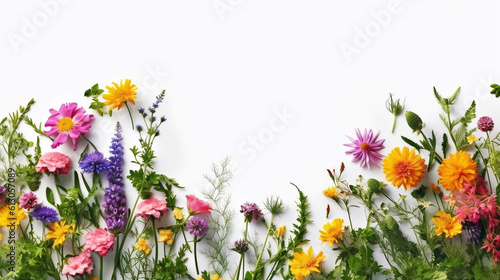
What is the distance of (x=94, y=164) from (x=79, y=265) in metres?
0.32

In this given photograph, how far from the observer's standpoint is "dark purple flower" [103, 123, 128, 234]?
1724 millimetres

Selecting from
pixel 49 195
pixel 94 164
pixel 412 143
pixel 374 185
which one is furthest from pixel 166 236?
pixel 412 143

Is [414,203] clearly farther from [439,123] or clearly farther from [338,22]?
[338,22]

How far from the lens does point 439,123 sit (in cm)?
160

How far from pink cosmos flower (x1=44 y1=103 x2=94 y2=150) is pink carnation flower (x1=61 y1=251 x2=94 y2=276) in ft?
1.18

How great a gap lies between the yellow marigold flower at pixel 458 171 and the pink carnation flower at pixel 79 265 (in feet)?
3.62

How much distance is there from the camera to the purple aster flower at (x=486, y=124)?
1.50 metres

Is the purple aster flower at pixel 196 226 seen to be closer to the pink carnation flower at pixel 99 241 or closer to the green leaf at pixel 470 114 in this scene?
the pink carnation flower at pixel 99 241

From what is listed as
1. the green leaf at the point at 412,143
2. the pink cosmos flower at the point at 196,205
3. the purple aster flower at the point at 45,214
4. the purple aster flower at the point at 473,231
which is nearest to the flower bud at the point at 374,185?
the green leaf at the point at 412,143

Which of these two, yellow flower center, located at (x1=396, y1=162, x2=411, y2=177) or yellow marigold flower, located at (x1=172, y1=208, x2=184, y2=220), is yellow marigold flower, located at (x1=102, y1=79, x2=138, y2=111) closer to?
yellow marigold flower, located at (x1=172, y1=208, x2=184, y2=220)

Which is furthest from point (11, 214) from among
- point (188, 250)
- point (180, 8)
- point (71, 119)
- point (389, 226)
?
point (389, 226)

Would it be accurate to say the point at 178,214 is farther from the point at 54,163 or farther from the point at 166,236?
the point at 54,163

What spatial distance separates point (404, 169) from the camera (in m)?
1.53

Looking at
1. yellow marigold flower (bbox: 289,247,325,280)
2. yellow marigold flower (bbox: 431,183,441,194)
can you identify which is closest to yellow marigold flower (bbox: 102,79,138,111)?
yellow marigold flower (bbox: 289,247,325,280)
